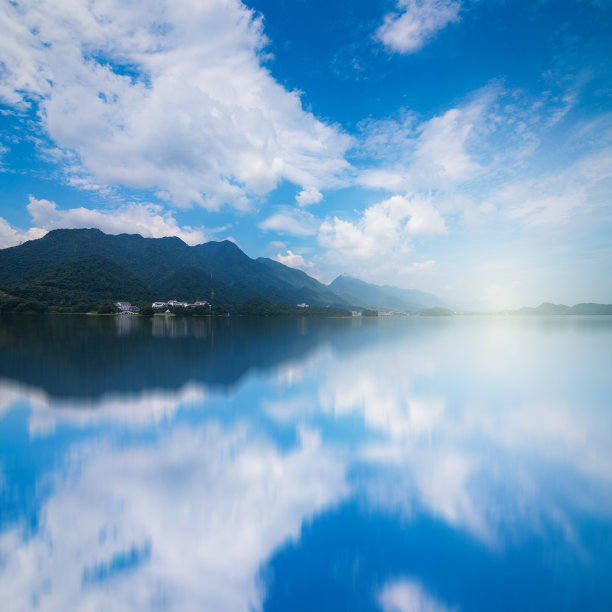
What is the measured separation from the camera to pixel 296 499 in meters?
5.13

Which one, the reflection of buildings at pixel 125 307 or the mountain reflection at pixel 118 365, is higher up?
the reflection of buildings at pixel 125 307

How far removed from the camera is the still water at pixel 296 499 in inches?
139

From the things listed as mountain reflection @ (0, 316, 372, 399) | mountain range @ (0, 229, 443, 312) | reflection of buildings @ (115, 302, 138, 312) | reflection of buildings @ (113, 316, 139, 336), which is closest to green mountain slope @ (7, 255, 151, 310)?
mountain range @ (0, 229, 443, 312)

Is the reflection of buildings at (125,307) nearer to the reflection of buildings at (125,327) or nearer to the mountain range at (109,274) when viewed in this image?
the mountain range at (109,274)

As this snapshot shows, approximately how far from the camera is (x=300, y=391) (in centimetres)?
1146

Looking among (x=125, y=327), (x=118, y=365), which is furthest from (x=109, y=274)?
(x=118, y=365)

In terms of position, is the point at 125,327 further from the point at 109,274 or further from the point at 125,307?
the point at 109,274

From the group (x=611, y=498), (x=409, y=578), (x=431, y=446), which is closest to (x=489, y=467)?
(x=431, y=446)

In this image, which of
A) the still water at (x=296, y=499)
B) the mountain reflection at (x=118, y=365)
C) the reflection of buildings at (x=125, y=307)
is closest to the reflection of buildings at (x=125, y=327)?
the mountain reflection at (x=118, y=365)

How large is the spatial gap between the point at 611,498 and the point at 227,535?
688 cm

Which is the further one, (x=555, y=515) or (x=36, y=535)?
(x=555, y=515)

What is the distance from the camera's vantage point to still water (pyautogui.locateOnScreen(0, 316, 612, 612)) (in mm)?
3527

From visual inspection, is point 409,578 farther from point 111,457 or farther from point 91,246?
point 91,246

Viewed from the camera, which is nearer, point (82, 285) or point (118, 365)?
point (118, 365)
